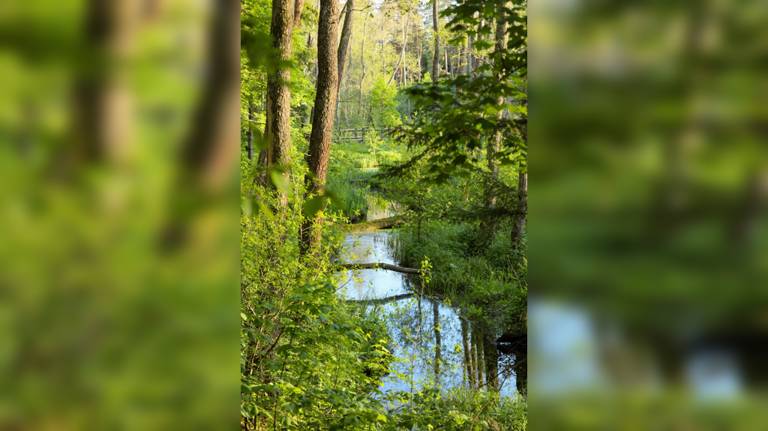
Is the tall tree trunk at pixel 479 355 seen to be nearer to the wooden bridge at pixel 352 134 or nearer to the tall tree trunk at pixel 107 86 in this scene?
the wooden bridge at pixel 352 134

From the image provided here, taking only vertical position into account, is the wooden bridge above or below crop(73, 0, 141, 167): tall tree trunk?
above

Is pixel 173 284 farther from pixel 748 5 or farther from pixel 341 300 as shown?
pixel 341 300

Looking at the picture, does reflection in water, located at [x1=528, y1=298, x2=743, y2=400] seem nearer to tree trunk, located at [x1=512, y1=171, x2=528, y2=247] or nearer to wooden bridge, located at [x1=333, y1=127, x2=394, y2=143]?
tree trunk, located at [x1=512, y1=171, x2=528, y2=247]

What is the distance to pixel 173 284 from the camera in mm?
688

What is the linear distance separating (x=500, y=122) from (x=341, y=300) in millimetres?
3473

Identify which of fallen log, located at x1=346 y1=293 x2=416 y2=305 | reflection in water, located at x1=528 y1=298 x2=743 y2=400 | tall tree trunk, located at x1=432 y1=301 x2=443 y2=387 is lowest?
tall tree trunk, located at x1=432 y1=301 x2=443 y2=387

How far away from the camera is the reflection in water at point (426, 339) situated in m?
5.74

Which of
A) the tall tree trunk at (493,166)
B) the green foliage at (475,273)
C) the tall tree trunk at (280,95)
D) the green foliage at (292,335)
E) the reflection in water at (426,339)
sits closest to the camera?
the tall tree trunk at (493,166)

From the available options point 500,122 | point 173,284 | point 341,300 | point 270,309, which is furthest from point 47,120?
point 341,300

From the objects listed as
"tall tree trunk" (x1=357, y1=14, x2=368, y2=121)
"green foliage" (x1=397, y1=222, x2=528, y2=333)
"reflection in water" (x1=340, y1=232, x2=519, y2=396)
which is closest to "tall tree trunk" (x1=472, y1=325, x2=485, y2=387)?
"reflection in water" (x1=340, y1=232, x2=519, y2=396)

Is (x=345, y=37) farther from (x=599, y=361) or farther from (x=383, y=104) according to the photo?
(x=599, y=361)

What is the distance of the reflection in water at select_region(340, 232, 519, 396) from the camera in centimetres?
574

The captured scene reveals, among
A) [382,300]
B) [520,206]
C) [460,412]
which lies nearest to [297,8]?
[520,206]

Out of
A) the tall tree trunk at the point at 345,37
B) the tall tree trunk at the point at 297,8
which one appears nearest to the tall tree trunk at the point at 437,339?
the tall tree trunk at the point at 345,37
